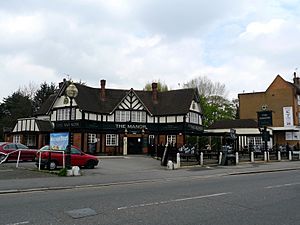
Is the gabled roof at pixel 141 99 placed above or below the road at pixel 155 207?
above

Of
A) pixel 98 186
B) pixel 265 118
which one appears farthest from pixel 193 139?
pixel 98 186

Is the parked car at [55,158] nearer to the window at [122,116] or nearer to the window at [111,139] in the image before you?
the window at [111,139]

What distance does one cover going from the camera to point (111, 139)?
39812 mm

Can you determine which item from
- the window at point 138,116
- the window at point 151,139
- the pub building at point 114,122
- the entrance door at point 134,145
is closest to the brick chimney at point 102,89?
the pub building at point 114,122

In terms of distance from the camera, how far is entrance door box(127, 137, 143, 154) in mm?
40844

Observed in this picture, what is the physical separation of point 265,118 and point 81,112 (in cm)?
2056

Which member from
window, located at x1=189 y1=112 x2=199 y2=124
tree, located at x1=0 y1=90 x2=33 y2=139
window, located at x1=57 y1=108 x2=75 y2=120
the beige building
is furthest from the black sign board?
tree, located at x1=0 y1=90 x2=33 y2=139

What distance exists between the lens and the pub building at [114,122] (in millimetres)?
38281

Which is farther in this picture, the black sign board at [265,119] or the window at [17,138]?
the window at [17,138]

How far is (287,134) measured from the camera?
2048 inches

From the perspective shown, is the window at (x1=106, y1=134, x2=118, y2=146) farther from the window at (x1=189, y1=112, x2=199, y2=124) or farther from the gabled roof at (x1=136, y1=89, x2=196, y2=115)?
the window at (x1=189, y1=112, x2=199, y2=124)

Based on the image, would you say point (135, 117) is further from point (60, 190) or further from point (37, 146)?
point (60, 190)

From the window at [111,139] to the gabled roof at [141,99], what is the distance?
3.05 m

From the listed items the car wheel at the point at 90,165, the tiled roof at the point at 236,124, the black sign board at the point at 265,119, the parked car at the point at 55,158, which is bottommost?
the car wheel at the point at 90,165
